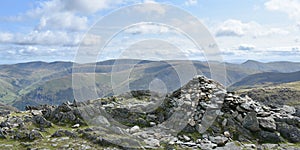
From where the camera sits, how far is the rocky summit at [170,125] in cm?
2336

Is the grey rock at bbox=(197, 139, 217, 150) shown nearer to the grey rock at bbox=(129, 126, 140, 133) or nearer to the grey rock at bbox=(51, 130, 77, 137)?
the grey rock at bbox=(129, 126, 140, 133)

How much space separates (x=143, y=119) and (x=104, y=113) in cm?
467

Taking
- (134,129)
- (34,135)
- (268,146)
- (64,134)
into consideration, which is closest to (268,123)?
(268,146)

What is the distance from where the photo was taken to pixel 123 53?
2795 cm

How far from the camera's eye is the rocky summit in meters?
23.4

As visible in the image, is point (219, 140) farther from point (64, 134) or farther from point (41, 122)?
point (41, 122)

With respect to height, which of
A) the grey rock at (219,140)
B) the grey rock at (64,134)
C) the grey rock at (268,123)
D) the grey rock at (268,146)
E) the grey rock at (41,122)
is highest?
the grey rock at (41,122)

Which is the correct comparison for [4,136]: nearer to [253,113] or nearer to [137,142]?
[137,142]

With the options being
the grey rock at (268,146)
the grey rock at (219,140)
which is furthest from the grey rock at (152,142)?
the grey rock at (268,146)

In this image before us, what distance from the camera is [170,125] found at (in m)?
26.7

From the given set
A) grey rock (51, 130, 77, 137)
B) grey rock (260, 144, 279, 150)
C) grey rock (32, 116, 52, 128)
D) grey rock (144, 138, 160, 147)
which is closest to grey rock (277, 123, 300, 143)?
grey rock (260, 144, 279, 150)

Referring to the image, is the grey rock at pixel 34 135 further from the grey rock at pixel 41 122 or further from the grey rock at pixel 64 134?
the grey rock at pixel 41 122

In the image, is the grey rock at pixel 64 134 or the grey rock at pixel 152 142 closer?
the grey rock at pixel 152 142

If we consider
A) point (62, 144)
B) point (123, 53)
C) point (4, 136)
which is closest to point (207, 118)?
point (123, 53)
